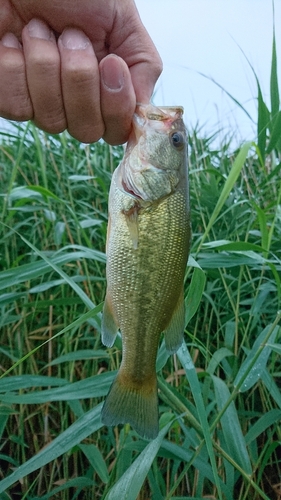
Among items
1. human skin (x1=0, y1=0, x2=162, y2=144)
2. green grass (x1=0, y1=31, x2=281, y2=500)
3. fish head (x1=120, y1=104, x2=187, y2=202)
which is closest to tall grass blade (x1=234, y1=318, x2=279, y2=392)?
green grass (x1=0, y1=31, x2=281, y2=500)

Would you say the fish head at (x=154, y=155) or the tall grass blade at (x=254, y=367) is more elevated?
the fish head at (x=154, y=155)

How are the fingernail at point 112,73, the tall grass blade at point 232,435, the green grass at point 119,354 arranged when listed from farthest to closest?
the tall grass blade at point 232,435, the green grass at point 119,354, the fingernail at point 112,73

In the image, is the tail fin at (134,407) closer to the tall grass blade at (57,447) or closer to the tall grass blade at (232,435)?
the tall grass blade at (57,447)

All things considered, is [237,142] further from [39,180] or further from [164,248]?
[164,248]

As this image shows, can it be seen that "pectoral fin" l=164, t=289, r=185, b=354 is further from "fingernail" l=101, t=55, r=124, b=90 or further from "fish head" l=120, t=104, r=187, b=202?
"fingernail" l=101, t=55, r=124, b=90

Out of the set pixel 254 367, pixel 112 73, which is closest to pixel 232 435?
pixel 254 367

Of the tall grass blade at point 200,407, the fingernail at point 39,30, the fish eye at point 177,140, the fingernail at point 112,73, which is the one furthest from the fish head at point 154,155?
the tall grass blade at point 200,407
